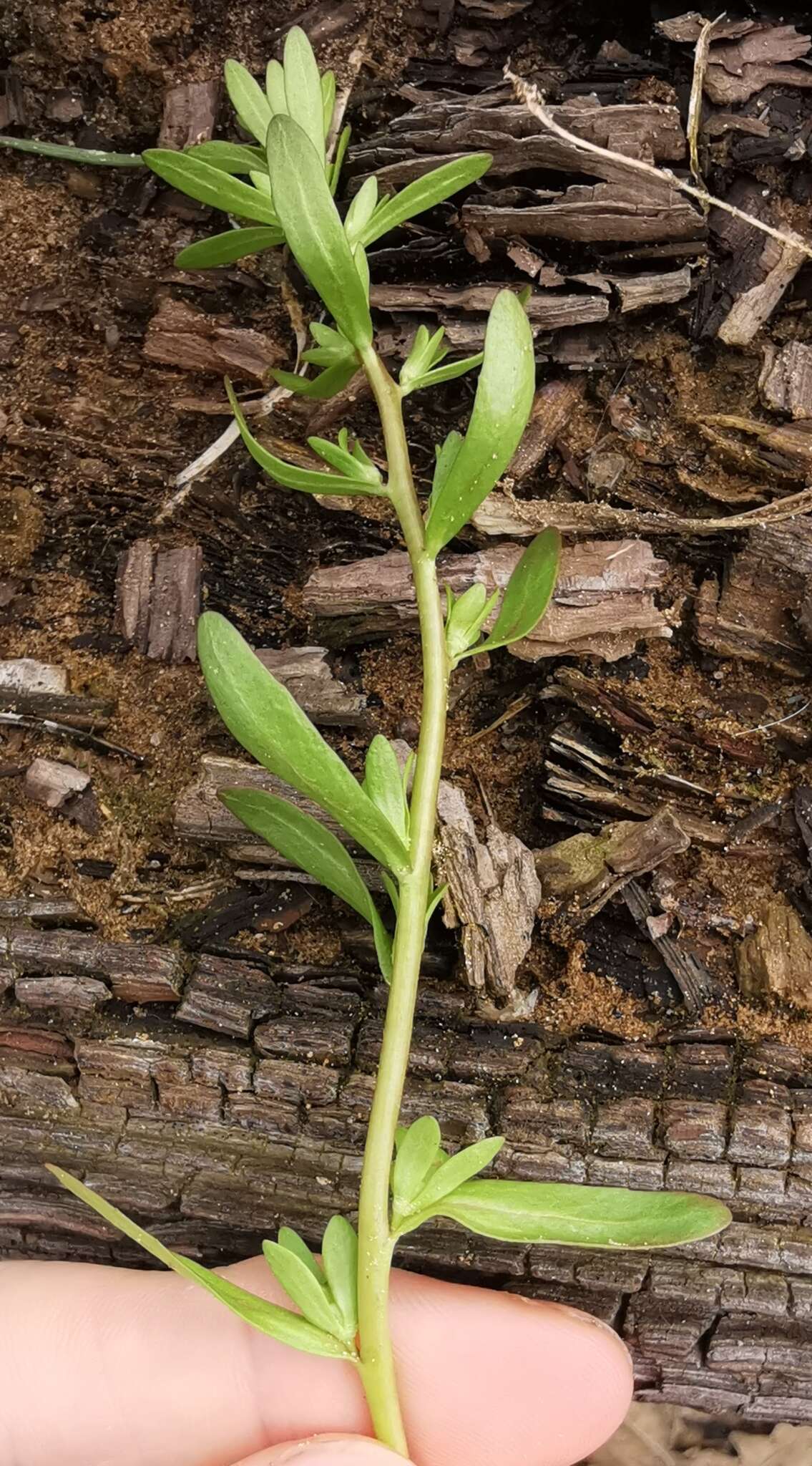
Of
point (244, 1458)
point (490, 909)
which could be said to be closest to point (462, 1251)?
point (244, 1458)

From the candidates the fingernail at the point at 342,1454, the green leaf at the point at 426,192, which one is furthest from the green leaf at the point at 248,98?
the fingernail at the point at 342,1454

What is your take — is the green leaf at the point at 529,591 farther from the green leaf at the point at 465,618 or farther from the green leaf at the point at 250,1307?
the green leaf at the point at 250,1307

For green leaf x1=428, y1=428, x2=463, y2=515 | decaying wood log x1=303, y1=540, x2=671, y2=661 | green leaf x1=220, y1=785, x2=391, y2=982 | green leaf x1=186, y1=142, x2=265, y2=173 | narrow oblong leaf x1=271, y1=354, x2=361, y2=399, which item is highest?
green leaf x1=186, y1=142, x2=265, y2=173

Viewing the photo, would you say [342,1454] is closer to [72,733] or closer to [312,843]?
[312,843]

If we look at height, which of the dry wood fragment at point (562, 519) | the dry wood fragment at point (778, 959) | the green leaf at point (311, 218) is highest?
the green leaf at point (311, 218)

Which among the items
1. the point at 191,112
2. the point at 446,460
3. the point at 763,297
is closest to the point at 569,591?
the point at 446,460

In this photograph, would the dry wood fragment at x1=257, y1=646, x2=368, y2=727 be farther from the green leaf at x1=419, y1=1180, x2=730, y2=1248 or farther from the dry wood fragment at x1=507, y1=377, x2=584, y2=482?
the green leaf at x1=419, y1=1180, x2=730, y2=1248

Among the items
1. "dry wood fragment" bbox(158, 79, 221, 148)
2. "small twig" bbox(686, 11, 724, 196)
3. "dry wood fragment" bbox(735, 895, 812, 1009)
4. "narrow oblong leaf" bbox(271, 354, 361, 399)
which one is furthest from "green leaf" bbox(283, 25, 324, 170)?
"dry wood fragment" bbox(735, 895, 812, 1009)

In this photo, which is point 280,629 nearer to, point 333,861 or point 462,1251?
point 333,861
